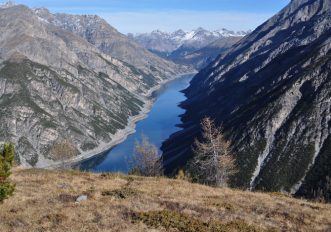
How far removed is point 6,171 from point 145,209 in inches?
384

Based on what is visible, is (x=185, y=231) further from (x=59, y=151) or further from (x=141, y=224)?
(x=59, y=151)

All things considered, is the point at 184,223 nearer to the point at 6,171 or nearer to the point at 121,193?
the point at 121,193

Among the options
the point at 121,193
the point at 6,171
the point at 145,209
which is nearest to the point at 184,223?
the point at 145,209

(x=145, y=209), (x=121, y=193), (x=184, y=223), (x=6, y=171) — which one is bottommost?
(x=184, y=223)

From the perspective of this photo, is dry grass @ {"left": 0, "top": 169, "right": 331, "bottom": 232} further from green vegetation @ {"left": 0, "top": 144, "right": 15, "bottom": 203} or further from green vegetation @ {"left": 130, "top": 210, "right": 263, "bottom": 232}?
green vegetation @ {"left": 0, "top": 144, "right": 15, "bottom": 203}

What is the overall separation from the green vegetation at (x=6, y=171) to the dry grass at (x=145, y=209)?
0.80m

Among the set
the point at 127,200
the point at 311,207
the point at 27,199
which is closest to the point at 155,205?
the point at 127,200

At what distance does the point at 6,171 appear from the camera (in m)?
31.3

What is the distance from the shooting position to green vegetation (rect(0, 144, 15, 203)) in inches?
1190

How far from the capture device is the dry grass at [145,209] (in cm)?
2661

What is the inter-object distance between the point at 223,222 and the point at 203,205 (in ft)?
14.5

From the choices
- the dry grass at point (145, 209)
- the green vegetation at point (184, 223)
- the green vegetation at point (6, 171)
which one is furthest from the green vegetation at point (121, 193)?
the green vegetation at point (6, 171)

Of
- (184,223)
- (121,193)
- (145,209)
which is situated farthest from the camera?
(121,193)

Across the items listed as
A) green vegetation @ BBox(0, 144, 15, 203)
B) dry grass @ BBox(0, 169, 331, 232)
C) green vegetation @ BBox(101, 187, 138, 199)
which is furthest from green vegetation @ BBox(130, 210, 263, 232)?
green vegetation @ BBox(0, 144, 15, 203)
